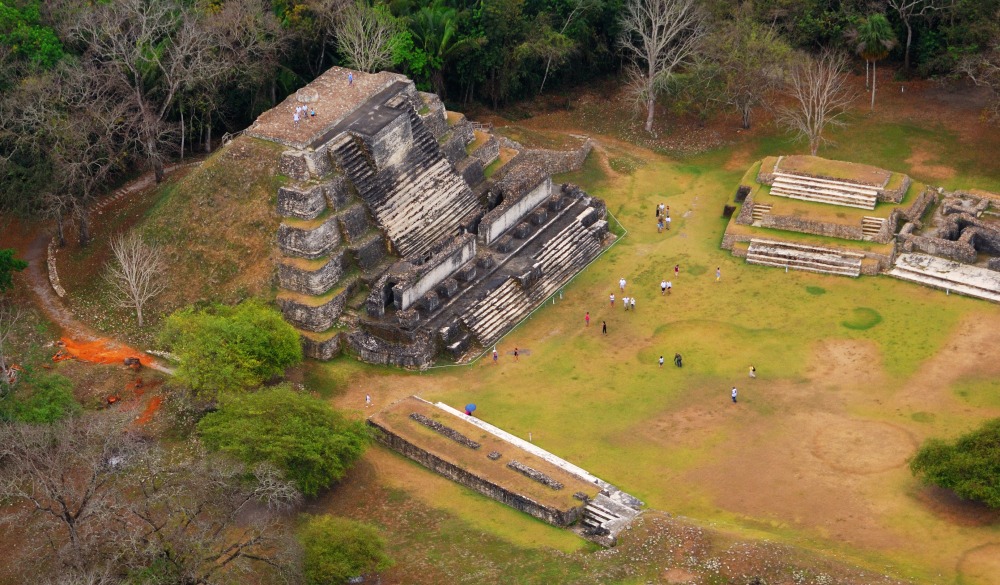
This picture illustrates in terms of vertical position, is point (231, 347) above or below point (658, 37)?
below

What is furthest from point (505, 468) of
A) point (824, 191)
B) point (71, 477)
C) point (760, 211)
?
point (824, 191)

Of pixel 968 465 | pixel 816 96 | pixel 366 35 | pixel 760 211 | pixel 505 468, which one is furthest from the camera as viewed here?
pixel 816 96

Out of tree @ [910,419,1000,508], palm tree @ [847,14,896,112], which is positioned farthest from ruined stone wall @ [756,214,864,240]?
tree @ [910,419,1000,508]

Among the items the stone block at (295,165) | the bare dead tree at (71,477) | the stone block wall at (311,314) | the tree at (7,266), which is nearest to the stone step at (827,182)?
the stone block wall at (311,314)

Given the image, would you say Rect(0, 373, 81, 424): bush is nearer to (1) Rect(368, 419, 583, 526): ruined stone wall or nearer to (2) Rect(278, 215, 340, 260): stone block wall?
(2) Rect(278, 215, 340, 260): stone block wall

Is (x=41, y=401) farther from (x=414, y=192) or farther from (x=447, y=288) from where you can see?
(x=414, y=192)

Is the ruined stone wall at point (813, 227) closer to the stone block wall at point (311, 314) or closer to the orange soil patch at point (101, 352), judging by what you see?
the stone block wall at point (311, 314)

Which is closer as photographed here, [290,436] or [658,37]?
[290,436]

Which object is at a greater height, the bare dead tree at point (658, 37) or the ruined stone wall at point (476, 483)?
the bare dead tree at point (658, 37)
